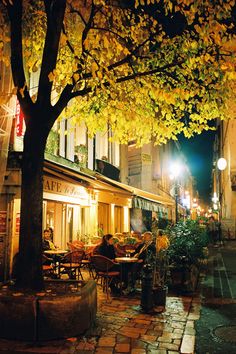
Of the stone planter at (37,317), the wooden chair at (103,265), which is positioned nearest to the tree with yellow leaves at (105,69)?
the stone planter at (37,317)

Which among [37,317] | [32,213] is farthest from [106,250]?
[37,317]

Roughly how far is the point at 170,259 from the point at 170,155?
106 ft

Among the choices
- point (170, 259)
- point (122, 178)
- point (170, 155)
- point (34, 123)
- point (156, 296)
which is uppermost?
point (170, 155)

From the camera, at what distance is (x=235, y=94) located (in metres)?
8.25

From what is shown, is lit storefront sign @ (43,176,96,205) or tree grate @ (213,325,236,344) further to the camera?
lit storefront sign @ (43,176,96,205)

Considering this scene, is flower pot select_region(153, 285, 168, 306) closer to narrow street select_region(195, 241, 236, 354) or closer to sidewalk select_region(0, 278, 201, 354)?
sidewalk select_region(0, 278, 201, 354)

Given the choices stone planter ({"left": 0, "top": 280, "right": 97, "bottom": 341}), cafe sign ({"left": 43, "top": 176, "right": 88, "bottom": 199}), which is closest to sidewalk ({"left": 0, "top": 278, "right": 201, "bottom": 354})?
stone planter ({"left": 0, "top": 280, "right": 97, "bottom": 341})

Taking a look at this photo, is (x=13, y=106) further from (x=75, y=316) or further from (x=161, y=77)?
(x=75, y=316)

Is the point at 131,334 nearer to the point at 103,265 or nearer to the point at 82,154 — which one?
the point at 103,265

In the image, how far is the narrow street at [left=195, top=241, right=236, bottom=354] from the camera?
5.11 m

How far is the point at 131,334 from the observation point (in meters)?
5.48

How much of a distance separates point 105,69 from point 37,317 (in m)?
4.46

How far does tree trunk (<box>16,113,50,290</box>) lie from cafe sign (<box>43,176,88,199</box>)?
5199 mm

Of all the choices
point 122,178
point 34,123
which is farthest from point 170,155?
point 34,123
